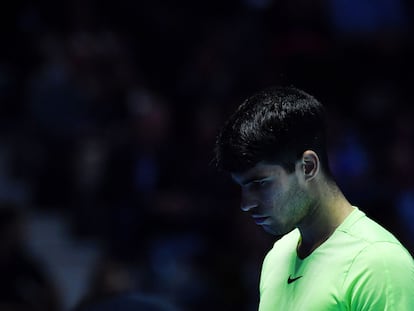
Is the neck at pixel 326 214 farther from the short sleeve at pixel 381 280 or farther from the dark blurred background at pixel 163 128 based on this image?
the dark blurred background at pixel 163 128

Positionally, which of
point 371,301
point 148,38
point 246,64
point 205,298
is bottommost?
point 205,298

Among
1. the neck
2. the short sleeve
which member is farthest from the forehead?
the short sleeve

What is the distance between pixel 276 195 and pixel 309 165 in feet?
0.37

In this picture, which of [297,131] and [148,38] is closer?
[297,131]

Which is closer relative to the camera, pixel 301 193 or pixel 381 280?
pixel 381 280

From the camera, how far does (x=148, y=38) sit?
7215 millimetres

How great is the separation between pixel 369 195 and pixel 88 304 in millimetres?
2412

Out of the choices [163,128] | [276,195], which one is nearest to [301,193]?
[276,195]

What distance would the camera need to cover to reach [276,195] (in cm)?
227

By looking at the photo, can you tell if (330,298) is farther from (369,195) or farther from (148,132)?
(148,132)

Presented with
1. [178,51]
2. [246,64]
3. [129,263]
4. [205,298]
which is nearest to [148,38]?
[178,51]

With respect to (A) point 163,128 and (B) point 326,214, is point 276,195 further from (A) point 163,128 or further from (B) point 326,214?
(A) point 163,128

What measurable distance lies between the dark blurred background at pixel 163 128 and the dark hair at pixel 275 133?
2.72 m

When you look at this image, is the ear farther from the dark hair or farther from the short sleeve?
the short sleeve
